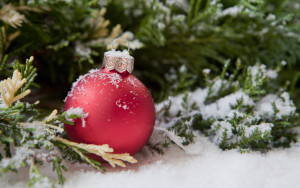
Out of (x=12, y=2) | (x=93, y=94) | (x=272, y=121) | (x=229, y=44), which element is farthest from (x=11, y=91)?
(x=229, y=44)

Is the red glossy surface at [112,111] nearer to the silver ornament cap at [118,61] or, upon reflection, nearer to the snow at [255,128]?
the silver ornament cap at [118,61]

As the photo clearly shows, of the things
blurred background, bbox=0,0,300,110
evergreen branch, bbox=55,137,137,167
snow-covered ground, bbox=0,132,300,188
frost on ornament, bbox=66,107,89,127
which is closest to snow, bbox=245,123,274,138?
snow-covered ground, bbox=0,132,300,188

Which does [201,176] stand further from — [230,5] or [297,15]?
[297,15]

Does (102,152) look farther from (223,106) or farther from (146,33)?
(146,33)

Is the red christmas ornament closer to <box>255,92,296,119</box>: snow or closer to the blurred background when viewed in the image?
the blurred background

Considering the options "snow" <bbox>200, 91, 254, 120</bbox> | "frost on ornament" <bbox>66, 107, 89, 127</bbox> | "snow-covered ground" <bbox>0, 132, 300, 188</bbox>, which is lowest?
"snow-covered ground" <bbox>0, 132, 300, 188</bbox>

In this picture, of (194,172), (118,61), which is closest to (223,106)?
(194,172)
